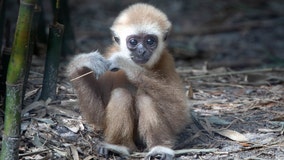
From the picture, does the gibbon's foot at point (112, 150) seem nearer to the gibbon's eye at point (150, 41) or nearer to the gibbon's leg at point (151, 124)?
the gibbon's leg at point (151, 124)

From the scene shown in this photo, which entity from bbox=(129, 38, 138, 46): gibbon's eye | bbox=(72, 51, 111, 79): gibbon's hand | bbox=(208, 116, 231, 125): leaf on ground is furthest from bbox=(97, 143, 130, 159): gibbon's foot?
bbox=(208, 116, 231, 125): leaf on ground

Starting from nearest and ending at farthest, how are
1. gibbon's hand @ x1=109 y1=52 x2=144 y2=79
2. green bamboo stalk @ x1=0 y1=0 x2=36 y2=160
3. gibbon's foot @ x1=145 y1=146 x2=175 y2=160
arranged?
green bamboo stalk @ x1=0 y1=0 x2=36 y2=160 → gibbon's foot @ x1=145 y1=146 x2=175 y2=160 → gibbon's hand @ x1=109 y1=52 x2=144 y2=79

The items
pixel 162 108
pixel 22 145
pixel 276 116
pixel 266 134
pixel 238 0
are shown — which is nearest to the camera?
pixel 22 145

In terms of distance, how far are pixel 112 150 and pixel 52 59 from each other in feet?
4.74

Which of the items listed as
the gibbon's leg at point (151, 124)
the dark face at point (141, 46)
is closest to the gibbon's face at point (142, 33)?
the dark face at point (141, 46)

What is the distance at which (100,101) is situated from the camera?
6.60 metres

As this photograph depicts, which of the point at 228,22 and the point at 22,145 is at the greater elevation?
the point at 228,22

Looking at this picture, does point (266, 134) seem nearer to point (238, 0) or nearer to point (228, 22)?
point (228, 22)

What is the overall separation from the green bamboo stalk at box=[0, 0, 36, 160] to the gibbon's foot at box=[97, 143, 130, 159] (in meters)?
1.23

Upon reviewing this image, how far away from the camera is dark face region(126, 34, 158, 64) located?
22.5 feet

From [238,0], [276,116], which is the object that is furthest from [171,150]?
[238,0]

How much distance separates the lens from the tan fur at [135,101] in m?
6.28

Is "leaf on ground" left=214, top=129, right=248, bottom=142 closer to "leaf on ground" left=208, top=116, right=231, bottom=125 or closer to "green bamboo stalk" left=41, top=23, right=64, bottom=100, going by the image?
"leaf on ground" left=208, top=116, right=231, bottom=125

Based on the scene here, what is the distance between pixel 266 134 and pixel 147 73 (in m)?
1.75
